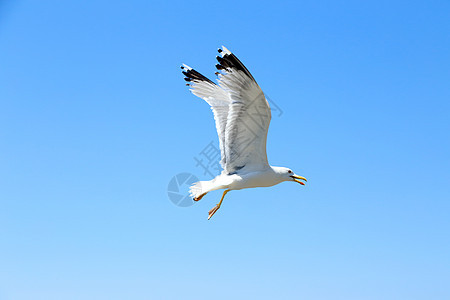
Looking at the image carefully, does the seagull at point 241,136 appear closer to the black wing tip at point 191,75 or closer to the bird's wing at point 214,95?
the bird's wing at point 214,95

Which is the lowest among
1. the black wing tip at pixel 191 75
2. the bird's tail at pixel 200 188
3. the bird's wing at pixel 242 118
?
the bird's tail at pixel 200 188

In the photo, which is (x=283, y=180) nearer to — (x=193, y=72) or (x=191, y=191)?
(x=191, y=191)

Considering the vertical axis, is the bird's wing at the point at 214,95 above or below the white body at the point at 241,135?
above

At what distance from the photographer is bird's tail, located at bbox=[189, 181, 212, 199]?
839cm

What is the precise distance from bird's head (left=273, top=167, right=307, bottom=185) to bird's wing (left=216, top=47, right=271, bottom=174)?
319 mm

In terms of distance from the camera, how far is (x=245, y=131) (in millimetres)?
8055

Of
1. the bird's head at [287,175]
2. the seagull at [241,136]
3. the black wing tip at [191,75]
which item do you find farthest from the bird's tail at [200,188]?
the black wing tip at [191,75]

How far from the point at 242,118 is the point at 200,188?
1.54 metres

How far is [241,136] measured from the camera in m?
8.12

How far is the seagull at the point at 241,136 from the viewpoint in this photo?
7754mm

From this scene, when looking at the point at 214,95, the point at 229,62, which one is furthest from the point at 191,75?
the point at 229,62

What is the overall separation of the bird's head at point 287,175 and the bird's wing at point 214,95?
102cm

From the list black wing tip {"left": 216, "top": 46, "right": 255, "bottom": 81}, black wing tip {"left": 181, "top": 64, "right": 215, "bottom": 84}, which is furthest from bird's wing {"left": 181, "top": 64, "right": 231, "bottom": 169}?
black wing tip {"left": 216, "top": 46, "right": 255, "bottom": 81}

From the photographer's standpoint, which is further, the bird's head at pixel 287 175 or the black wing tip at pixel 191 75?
the black wing tip at pixel 191 75
